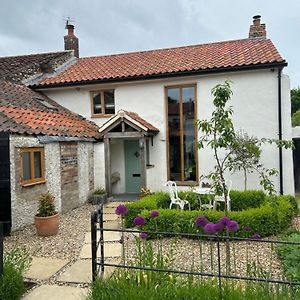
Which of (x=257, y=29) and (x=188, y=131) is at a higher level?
(x=257, y=29)

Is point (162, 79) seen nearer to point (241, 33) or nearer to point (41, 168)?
point (41, 168)

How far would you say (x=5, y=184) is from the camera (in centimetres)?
711

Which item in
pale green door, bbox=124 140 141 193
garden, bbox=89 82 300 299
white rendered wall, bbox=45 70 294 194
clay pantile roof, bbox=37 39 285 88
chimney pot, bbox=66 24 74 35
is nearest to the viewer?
garden, bbox=89 82 300 299

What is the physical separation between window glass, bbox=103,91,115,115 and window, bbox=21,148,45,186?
4682mm

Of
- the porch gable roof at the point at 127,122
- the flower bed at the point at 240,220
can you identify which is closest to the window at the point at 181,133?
the porch gable roof at the point at 127,122

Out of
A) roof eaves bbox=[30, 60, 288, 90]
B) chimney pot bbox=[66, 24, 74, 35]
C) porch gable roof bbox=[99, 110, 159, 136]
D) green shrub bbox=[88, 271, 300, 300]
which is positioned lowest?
green shrub bbox=[88, 271, 300, 300]

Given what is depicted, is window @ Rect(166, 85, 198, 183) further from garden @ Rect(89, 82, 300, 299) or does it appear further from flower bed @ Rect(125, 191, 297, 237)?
flower bed @ Rect(125, 191, 297, 237)

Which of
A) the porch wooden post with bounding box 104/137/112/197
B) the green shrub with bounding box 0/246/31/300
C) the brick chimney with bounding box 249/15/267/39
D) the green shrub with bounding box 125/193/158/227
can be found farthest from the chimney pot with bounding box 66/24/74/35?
the green shrub with bounding box 0/246/31/300

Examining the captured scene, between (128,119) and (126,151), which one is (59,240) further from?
(126,151)

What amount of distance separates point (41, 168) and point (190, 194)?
456cm

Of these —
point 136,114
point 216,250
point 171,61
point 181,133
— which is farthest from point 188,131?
point 216,250

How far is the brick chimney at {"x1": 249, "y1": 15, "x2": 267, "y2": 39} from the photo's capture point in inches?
571

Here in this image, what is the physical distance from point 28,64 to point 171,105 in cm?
806

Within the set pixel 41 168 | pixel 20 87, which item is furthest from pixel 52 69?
pixel 41 168
